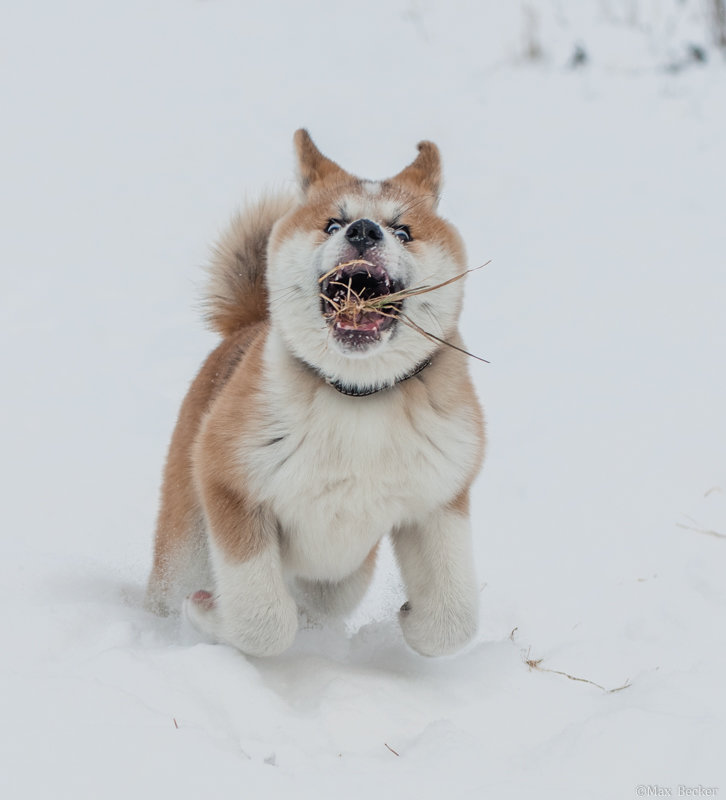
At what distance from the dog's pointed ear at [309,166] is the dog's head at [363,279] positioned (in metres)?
0.23

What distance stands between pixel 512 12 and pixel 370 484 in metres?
8.36

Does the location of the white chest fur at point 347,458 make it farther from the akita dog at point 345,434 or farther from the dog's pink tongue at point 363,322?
the dog's pink tongue at point 363,322

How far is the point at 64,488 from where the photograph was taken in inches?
195

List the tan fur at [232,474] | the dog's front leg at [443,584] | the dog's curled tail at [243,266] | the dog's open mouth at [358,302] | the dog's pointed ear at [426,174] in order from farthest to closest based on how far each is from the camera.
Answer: the dog's curled tail at [243,266]
the dog's pointed ear at [426,174]
the dog's front leg at [443,584]
the tan fur at [232,474]
the dog's open mouth at [358,302]

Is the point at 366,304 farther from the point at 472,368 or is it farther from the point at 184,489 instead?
the point at 472,368

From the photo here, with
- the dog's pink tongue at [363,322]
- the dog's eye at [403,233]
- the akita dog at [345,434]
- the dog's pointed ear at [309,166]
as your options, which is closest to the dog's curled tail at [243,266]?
the dog's pointed ear at [309,166]

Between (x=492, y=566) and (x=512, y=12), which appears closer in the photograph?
(x=492, y=566)

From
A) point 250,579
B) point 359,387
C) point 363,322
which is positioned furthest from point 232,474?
point 363,322

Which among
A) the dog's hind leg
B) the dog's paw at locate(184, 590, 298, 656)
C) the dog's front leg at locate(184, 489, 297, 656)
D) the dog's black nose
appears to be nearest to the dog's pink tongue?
the dog's black nose

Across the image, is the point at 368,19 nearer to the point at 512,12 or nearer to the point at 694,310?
the point at 512,12

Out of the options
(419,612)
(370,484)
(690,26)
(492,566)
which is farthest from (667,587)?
(690,26)

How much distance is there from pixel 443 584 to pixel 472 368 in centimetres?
333

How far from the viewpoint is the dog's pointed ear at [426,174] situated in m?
3.50

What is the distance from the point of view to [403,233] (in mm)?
3131
